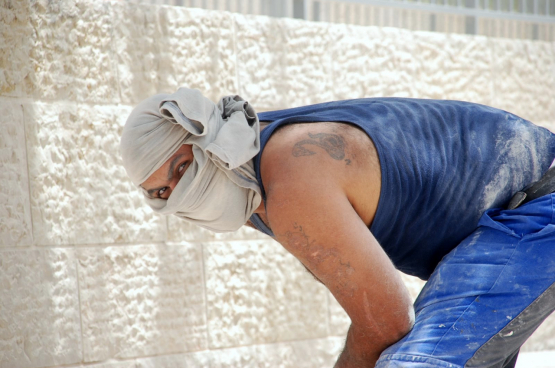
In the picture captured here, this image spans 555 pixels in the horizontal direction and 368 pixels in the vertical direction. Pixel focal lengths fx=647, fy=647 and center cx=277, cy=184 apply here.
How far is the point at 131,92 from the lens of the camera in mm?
3619

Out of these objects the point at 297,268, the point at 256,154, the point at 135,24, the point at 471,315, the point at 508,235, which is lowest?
the point at 297,268

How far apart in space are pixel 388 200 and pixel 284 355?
2.15 meters

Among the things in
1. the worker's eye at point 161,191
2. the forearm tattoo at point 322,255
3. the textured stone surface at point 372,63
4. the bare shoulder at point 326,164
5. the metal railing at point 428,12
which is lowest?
the forearm tattoo at point 322,255

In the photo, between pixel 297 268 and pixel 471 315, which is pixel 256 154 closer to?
pixel 471 315

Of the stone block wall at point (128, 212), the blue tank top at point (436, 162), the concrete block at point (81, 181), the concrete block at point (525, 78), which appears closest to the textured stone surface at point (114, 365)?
the stone block wall at point (128, 212)

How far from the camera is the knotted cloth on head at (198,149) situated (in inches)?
85.2

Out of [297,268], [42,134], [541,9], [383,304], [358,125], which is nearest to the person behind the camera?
[383,304]

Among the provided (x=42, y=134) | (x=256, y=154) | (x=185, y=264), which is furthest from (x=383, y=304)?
(x=42, y=134)

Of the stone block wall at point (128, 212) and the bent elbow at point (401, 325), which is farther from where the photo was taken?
the stone block wall at point (128, 212)

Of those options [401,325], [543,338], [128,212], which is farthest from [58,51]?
[543,338]

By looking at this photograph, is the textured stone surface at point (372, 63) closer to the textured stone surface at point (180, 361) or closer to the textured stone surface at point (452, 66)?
the textured stone surface at point (452, 66)

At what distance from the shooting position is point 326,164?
197 centimetres

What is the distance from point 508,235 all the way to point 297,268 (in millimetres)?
2077

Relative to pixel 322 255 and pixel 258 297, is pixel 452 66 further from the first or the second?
pixel 322 255
